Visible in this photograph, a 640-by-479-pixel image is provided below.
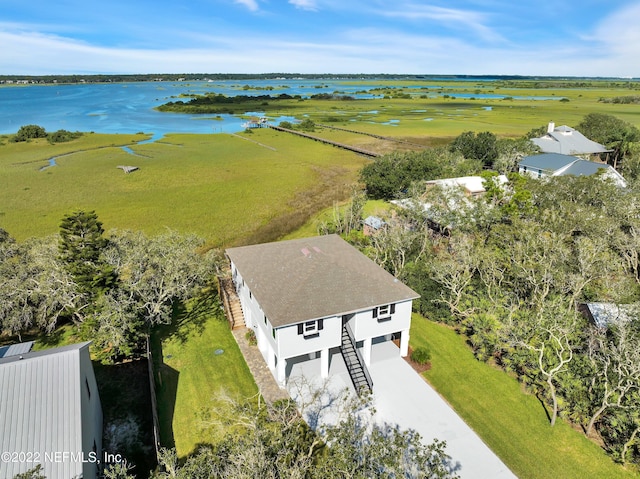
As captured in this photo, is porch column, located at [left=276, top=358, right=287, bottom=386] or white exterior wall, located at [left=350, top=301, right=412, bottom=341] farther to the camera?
white exterior wall, located at [left=350, top=301, right=412, bottom=341]

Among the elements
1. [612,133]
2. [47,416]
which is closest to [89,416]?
[47,416]

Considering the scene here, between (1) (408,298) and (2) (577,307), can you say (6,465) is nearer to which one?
(1) (408,298)

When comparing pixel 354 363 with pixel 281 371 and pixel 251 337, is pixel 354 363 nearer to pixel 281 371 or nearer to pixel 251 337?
pixel 281 371

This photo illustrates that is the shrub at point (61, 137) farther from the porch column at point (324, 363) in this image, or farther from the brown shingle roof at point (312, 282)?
the porch column at point (324, 363)

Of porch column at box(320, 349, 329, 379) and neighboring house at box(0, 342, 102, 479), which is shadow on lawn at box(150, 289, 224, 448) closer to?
neighboring house at box(0, 342, 102, 479)

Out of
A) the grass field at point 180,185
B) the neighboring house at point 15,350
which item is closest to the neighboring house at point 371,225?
the grass field at point 180,185

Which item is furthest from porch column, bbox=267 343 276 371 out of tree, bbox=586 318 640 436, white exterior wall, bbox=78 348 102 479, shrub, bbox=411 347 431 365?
tree, bbox=586 318 640 436
